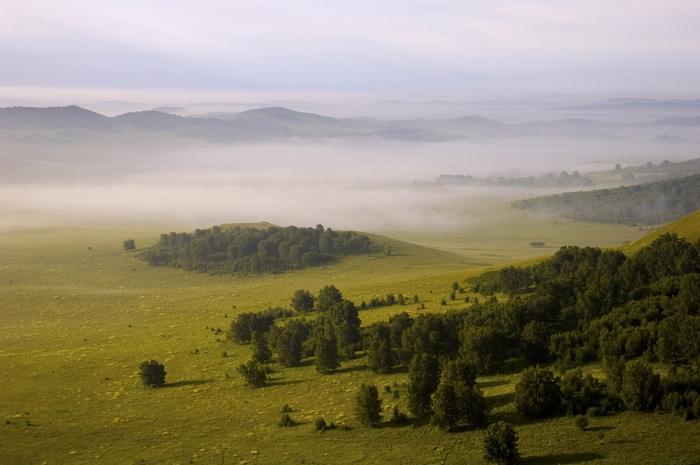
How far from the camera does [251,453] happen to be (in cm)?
3891

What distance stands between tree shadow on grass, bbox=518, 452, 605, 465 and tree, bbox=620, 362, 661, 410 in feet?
16.9

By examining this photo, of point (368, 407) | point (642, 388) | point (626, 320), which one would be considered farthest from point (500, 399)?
point (626, 320)

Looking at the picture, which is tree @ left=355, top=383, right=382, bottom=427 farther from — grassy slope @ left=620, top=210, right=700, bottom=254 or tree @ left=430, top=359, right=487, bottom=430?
grassy slope @ left=620, top=210, right=700, bottom=254

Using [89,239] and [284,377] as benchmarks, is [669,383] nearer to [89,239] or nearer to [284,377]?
[284,377]

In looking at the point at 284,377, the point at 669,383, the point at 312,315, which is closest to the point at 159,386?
the point at 284,377

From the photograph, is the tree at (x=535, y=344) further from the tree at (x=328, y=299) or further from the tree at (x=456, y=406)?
the tree at (x=328, y=299)

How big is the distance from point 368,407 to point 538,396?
35.5 ft

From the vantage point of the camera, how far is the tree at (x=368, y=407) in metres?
41.1

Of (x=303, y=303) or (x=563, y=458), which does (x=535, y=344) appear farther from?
(x=303, y=303)

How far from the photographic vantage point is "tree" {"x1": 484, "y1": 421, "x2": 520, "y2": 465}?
33.1 m

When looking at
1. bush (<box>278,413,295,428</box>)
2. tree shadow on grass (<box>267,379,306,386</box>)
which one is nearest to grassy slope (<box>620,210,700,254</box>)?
tree shadow on grass (<box>267,379,306,386</box>)

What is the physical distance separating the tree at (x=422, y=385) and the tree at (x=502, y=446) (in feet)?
27.6

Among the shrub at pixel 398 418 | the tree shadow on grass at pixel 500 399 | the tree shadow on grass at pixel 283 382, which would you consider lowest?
the tree shadow on grass at pixel 283 382

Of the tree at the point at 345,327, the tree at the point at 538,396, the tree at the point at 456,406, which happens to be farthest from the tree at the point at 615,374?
the tree at the point at 345,327
